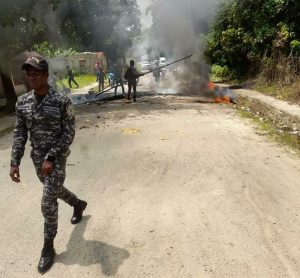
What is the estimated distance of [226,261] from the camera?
3166mm

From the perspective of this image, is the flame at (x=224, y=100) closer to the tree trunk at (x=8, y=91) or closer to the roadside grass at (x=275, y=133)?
the roadside grass at (x=275, y=133)

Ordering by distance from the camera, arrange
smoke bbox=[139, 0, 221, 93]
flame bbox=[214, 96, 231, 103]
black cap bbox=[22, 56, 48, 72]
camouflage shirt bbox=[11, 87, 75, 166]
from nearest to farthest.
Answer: black cap bbox=[22, 56, 48, 72] < camouflage shirt bbox=[11, 87, 75, 166] < flame bbox=[214, 96, 231, 103] < smoke bbox=[139, 0, 221, 93]

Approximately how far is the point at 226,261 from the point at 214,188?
1.69m

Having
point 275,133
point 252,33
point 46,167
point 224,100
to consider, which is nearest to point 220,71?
point 252,33

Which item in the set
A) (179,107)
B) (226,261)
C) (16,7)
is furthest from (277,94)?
(226,261)

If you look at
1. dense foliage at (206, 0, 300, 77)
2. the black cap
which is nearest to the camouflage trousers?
the black cap

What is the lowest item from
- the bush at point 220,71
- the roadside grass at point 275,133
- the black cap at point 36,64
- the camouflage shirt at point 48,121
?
the bush at point 220,71

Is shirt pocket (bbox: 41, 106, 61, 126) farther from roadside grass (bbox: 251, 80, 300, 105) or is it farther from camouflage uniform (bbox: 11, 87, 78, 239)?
roadside grass (bbox: 251, 80, 300, 105)

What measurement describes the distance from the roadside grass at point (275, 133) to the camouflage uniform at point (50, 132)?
14.7 feet

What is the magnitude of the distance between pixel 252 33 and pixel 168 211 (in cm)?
1247

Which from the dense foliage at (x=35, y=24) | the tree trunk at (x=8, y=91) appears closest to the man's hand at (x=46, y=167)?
the dense foliage at (x=35, y=24)

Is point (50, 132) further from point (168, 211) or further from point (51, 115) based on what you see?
point (168, 211)

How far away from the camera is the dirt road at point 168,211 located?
126 inches

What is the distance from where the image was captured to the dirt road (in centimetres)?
320
